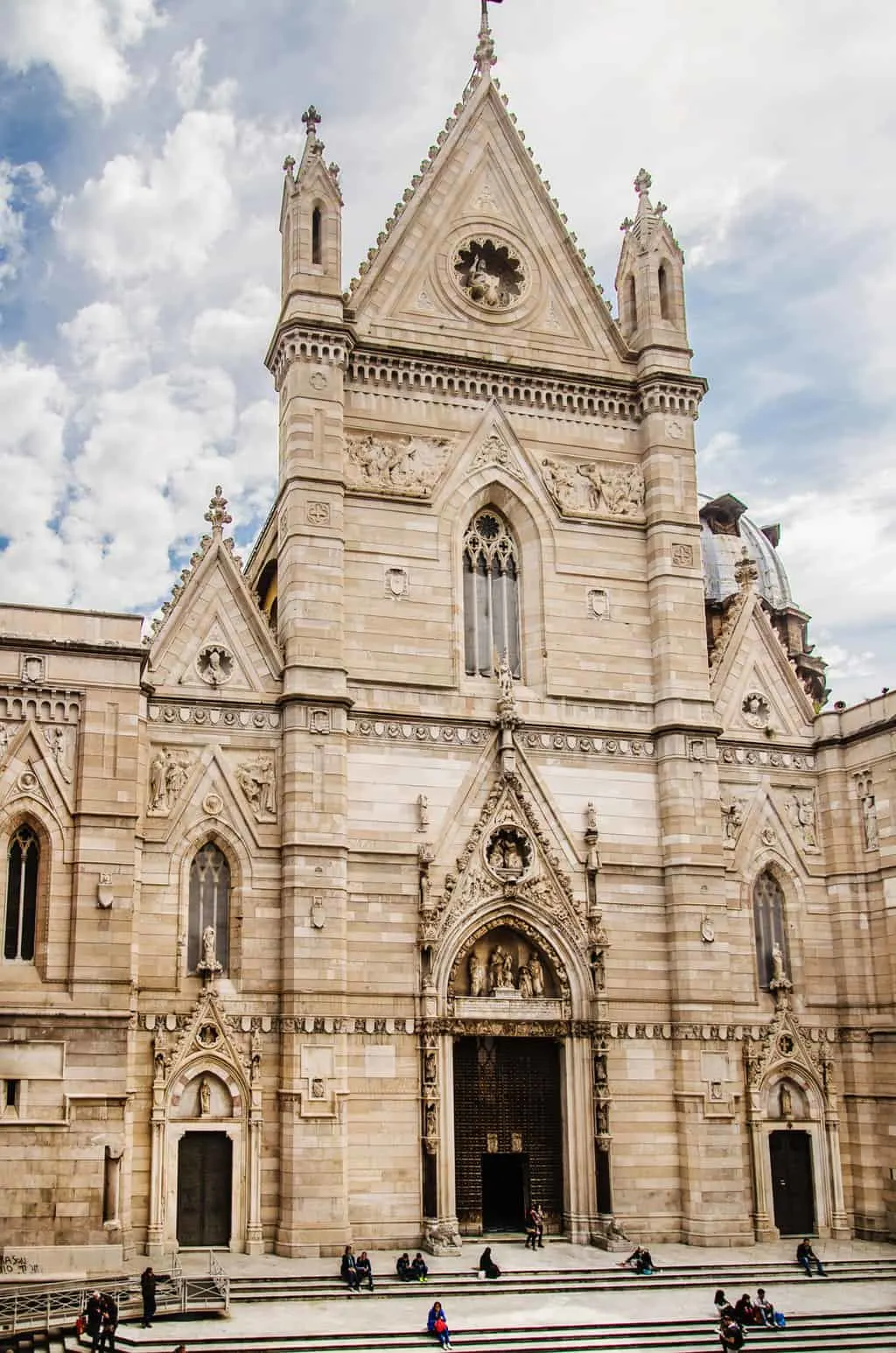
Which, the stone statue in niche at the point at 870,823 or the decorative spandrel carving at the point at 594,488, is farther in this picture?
the decorative spandrel carving at the point at 594,488

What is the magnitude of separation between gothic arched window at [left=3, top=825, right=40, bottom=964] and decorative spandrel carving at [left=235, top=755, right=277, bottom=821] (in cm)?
425

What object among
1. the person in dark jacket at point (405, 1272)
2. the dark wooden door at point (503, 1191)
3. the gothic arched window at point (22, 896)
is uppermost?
the gothic arched window at point (22, 896)

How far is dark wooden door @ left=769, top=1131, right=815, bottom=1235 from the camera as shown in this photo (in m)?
31.2

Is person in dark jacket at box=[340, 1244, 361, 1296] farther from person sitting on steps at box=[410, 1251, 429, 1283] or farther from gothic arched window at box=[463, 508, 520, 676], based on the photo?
gothic arched window at box=[463, 508, 520, 676]

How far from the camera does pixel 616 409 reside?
114 ft

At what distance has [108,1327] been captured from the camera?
21.7 m

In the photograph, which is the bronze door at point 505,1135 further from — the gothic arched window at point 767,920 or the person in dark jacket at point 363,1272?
the gothic arched window at point 767,920

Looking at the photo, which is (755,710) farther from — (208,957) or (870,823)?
(208,957)

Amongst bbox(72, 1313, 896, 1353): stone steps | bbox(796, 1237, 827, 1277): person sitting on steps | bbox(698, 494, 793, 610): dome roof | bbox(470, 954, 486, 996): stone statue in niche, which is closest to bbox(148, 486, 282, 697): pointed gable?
bbox(470, 954, 486, 996): stone statue in niche

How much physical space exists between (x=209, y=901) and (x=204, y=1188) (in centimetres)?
519

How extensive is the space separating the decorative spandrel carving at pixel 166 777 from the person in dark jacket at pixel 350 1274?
28.6 feet

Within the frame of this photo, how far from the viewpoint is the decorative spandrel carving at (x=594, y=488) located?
111ft

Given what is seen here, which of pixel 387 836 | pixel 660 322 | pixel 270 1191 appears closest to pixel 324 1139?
pixel 270 1191

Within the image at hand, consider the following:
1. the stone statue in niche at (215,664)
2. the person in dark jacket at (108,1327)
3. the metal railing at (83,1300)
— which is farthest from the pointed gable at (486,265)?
the person in dark jacket at (108,1327)
